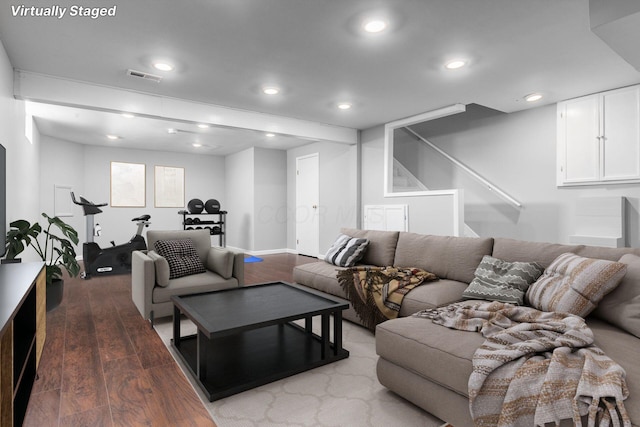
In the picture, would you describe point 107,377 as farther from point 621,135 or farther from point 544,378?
point 621,135

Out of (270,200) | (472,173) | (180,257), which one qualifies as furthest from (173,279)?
(270,200)

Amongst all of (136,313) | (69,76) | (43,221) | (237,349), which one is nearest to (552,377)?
(237,349)

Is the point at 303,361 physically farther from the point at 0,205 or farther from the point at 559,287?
the point at 0,205

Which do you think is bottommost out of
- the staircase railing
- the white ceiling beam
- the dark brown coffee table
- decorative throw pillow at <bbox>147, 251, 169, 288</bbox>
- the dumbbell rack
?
the dark brown coffee table

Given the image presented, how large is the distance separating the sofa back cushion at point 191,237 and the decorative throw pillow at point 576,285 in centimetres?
318

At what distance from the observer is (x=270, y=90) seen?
14.0 feet

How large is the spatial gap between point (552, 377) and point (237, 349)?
1.95 metres

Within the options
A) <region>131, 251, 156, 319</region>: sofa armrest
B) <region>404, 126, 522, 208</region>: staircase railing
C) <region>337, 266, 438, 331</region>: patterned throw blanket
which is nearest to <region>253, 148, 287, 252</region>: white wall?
<region>404, 126, 522, 208</region>: staircase railing

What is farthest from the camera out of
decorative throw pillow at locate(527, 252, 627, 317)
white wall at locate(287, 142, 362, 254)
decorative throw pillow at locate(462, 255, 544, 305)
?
white wall at locate(287, 142, 362, 254)

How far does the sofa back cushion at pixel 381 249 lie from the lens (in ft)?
12.3

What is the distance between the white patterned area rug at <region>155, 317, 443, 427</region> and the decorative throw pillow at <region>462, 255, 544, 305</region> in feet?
3.11

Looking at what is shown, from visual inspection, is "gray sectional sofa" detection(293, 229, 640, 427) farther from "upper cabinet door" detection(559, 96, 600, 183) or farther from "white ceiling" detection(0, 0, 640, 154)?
"upper cabinet door" detection(559, 96, 600, 183)

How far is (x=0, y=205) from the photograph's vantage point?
2562 mm

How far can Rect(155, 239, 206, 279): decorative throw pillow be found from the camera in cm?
356
